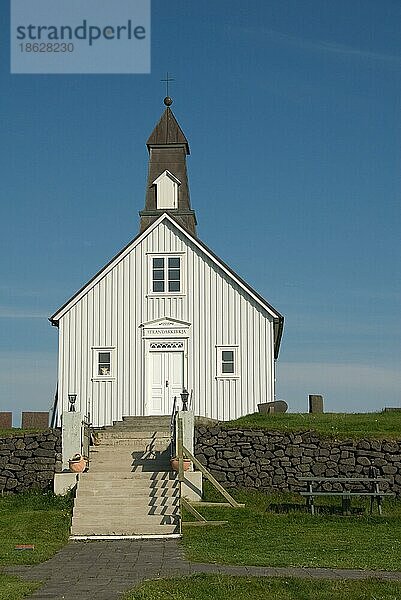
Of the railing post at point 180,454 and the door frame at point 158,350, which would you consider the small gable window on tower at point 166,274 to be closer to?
the door frame at point 158,350

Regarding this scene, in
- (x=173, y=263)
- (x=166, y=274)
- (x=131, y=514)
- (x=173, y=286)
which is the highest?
(x=173, y=263)

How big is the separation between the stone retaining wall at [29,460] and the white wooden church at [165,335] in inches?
219

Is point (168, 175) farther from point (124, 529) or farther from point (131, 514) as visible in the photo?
point (124, 529)

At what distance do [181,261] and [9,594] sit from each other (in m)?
20.5

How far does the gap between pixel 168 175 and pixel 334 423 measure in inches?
509

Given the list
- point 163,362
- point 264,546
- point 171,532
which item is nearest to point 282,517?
point 171,532

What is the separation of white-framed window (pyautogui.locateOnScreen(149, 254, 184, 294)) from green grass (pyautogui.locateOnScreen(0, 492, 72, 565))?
9582mm

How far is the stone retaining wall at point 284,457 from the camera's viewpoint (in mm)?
23672

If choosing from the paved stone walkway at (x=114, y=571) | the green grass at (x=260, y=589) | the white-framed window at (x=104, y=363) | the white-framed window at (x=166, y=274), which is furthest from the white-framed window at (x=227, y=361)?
the green grass at (x=260, y=589)

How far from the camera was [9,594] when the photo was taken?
38.1 ft

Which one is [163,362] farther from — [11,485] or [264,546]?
[264,546]

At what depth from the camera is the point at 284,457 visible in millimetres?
24203

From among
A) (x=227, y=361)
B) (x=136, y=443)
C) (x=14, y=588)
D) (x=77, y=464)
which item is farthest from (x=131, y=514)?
(x=227, y=361)

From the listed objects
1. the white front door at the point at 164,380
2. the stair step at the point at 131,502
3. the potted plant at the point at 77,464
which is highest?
the white front door at the point at 164,380
